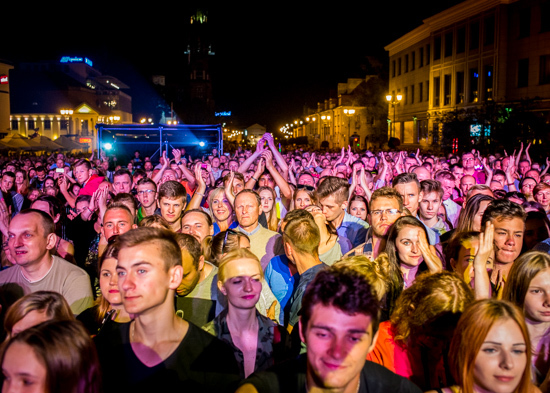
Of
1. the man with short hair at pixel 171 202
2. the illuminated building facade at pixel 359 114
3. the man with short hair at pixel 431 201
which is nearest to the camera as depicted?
the man with short hair at pixel 171 202

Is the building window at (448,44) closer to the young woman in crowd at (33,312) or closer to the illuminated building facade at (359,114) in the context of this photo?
the illuminated building facade at (359,114)

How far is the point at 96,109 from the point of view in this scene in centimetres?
7912

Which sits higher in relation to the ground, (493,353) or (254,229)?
(254,229)

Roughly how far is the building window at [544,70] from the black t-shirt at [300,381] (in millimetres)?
33004

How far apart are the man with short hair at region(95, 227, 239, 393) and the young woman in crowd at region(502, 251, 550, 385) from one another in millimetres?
1923

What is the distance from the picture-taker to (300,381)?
227 cm

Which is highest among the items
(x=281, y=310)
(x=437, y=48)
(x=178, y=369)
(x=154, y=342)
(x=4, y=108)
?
(x=437, y=48)

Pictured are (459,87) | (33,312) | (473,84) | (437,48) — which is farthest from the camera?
(437,48)

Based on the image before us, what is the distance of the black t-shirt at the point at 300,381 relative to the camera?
89.3 inches

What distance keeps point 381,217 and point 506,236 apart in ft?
3.82

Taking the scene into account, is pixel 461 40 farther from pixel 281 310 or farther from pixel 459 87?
pixel 281 310

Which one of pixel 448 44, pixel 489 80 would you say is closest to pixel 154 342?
pixel 489 80

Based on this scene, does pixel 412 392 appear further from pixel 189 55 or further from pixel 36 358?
pixel 189 55

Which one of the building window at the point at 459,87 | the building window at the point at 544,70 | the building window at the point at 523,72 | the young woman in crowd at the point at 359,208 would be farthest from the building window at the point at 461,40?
the young woman in crowd at the point at 359,208
